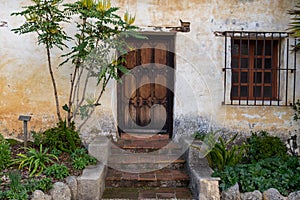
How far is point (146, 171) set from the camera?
4.94 metres

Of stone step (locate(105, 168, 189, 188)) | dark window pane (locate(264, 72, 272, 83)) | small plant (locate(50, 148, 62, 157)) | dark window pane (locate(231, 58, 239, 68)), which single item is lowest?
stone step (locate(105, 168, 189, 188))

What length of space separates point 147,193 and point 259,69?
9.78ft

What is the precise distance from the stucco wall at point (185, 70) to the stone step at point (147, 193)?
140 cm

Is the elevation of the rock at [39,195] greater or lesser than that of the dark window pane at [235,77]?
lesser

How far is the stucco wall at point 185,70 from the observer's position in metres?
5.67

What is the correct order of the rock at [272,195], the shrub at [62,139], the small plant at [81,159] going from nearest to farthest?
the rock at [272,195] < the small plant at [81,159] < the shrub at [62,139]

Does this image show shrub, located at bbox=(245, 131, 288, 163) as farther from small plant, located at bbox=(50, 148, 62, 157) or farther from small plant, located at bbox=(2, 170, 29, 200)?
small plant, located at bbox=(2, 170, 29, 200)

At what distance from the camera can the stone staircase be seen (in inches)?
178

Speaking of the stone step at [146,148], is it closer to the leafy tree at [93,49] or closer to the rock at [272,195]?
the leafy tree at [93,49]

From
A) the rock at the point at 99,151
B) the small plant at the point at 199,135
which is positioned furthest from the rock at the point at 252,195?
the rock at the point at 99,151

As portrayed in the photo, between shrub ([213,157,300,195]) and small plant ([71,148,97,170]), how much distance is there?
1.75m

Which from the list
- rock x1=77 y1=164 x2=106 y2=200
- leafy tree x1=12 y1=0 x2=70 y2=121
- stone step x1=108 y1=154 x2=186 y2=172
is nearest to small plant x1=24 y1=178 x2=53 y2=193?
rock x1=77 y1=164 x2=106 y2=200

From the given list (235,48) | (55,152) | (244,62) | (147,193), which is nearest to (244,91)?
(244,62)

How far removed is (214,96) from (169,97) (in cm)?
84
